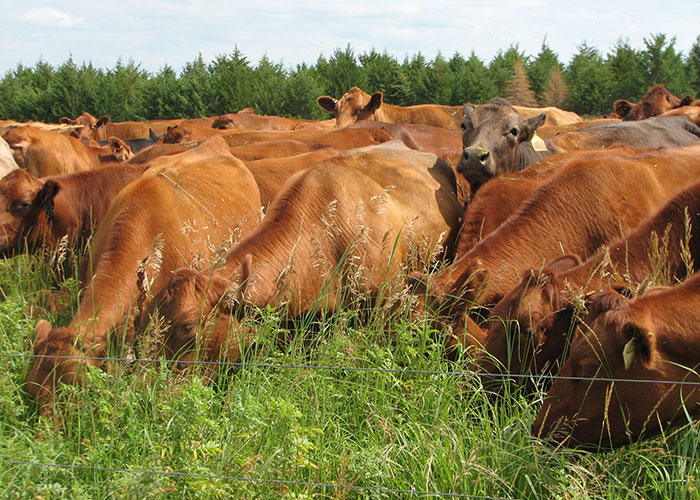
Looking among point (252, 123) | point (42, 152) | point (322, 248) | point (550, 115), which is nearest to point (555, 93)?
point (550, 115)

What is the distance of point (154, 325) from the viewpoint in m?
3.85

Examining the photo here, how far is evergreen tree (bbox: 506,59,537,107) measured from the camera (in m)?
34.7

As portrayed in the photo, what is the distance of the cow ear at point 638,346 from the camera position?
2957 millimetres

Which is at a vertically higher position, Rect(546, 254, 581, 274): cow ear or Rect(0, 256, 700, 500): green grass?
Rect(546, 254, 581, 274): cow ear

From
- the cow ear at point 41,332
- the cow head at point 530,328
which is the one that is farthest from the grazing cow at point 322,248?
the cow head at point 530,328

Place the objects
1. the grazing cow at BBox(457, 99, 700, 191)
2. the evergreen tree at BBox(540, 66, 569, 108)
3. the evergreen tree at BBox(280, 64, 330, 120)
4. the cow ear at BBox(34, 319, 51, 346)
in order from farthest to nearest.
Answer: the evergreen tree at BBox(540, 66, 569, 108) < the evergreen tree at BBox(280, 64, 330, 120) < the grazing cow at BBox(457, 99, 700, 191) < the cow ear at BBox(34, 319, 51, 346)

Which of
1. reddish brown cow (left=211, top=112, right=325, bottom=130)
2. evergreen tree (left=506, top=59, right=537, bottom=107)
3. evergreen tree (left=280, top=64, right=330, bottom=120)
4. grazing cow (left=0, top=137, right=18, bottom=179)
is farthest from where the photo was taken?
evergreen tree (left=506, top=59, right=537, bottom=107)

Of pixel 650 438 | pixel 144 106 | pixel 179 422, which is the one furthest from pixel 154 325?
pixel 144 106

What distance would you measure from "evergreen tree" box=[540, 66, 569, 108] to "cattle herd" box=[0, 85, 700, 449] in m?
28.4

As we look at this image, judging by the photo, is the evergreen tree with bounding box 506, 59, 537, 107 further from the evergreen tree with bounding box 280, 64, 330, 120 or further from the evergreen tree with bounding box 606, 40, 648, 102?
the evergreen tree with bounding box 280, 64, 330, 120

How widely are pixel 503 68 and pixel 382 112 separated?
21.8m

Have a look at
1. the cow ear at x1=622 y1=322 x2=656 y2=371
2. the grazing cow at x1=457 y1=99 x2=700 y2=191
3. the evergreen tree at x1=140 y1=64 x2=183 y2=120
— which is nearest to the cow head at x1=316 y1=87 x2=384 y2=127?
the grazing cow at x1=457 y1=99 x2=700 y2=191

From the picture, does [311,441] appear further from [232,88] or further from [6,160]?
[232,88]

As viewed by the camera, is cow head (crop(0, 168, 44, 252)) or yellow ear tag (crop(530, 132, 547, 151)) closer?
cow head (crop(0, 168, 44, 252))
